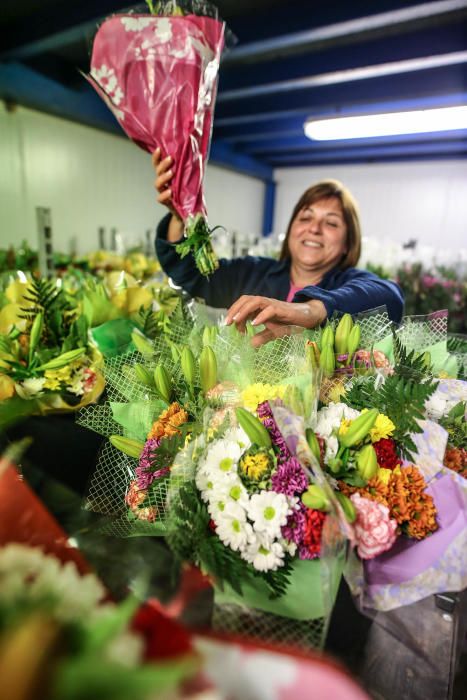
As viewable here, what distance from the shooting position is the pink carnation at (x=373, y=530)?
0.51 metres

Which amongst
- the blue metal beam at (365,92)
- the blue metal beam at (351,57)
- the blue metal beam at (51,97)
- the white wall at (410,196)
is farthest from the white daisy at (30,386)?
the white wall at (410,196)

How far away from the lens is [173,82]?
1079 millimetres

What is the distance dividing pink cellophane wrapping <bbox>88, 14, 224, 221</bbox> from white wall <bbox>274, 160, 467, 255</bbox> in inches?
270

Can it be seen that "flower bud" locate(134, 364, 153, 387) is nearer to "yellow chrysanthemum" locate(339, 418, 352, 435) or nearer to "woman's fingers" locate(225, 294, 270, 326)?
"woman's fingers" locate(225, 294, 270, 326)

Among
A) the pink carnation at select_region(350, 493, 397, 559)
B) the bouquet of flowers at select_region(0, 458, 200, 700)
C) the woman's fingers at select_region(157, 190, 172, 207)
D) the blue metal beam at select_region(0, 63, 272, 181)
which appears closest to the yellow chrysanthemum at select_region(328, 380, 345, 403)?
the pink carnation at select_region(350, 493, 397, 559)

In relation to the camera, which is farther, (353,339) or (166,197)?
(166,197)

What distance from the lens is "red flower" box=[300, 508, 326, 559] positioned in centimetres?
50

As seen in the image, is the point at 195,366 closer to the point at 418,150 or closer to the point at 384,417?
the point at 384,417

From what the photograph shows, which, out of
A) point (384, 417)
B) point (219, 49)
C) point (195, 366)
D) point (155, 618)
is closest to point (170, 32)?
point (219, 49)

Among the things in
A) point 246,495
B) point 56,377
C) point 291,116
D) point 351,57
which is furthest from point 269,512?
point 291,116

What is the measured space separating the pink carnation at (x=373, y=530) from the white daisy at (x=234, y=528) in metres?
0.15

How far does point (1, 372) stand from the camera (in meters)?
1.03

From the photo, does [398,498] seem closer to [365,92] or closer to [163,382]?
[163,382]

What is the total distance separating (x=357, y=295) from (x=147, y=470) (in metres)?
0.80
